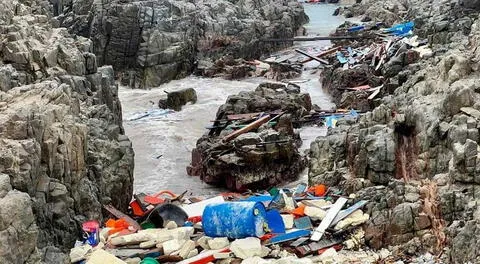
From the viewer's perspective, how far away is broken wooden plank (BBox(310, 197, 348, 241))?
40.8ft

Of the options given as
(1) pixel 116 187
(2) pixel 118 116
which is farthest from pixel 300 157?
(1) pixel 116 187

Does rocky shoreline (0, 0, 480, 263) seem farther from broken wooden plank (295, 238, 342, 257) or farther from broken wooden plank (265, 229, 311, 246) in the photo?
broken wooden plank (265, 229, 311, 246)

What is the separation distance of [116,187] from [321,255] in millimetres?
7313

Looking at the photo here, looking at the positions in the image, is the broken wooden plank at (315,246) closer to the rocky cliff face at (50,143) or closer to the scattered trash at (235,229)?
the scattered trash at (235,229)

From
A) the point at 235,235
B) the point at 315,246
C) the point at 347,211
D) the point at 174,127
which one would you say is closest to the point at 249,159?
the point at 347,211

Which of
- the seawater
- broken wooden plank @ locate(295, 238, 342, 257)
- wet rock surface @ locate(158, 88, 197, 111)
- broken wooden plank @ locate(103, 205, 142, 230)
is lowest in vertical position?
the seawater

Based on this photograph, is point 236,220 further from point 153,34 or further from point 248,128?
point 153,34

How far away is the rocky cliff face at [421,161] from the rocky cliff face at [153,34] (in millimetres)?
21683

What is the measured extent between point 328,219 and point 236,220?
2124 mm

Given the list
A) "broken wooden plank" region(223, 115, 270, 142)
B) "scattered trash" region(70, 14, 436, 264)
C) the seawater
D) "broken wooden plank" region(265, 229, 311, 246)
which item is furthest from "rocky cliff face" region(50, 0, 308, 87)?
"broken wooden plank" region(265, 229, 311, 246)

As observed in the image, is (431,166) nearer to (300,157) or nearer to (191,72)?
(300,157)

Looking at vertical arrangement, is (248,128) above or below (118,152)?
below

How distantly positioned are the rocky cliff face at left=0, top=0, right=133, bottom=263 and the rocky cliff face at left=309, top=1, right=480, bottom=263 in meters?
6.25

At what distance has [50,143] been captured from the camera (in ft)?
44.1
